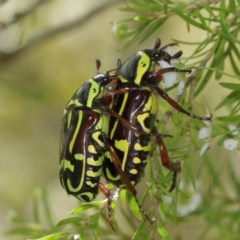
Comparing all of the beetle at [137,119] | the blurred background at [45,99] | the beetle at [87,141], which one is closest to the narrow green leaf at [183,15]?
the beetle at [137,119]

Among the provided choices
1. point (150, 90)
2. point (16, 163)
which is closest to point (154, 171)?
point (150, 90)

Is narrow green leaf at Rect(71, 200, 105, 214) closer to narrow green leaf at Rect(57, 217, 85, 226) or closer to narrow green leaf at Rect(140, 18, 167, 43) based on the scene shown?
narrow green leaf at Rect(57, 217, 85, 226)

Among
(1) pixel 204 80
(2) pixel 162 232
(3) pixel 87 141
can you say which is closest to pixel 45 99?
(3) pixel 87 141

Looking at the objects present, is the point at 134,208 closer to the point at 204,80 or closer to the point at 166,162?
the point at 166,162

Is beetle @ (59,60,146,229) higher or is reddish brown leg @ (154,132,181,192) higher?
beetle @ (59,60,146,229)

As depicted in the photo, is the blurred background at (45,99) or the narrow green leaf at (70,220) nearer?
the narrow green leaf at (70,220)

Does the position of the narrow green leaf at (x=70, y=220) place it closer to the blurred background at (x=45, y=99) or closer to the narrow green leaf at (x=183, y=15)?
the narrow green leaf at (x=183, y=15)

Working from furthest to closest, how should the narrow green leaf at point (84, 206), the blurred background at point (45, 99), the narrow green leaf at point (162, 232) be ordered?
the blurred background at point (45, 99) → the narrow green leaf at point (84, 206) → the narrow green leaf at point (162, 232)

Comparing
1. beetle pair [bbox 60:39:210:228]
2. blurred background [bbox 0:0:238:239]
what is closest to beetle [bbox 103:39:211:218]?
beetle pair [bbox 60:39:210:228]
